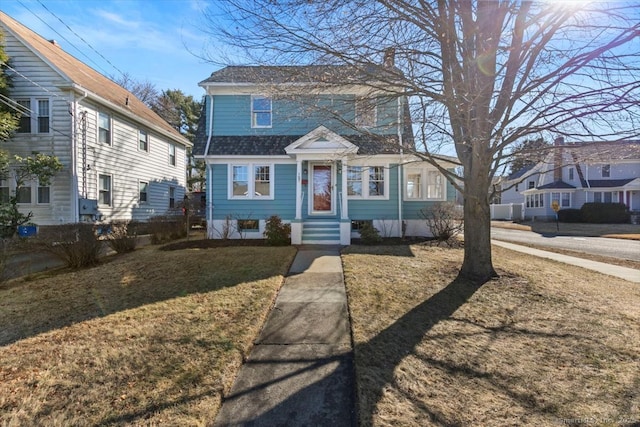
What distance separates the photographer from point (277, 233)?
441 inches

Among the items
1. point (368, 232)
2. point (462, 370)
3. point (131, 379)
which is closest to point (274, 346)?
point (131, 379)

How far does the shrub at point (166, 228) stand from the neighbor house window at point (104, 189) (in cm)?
295

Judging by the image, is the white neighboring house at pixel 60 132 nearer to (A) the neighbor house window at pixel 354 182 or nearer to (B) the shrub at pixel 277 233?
(B) the shrub at pixel 277 233

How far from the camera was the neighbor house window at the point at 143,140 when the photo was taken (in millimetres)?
17469

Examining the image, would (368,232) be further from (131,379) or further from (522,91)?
(131,379)

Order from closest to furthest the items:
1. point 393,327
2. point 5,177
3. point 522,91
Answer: point 393,327 < point 522,91 < point 5,177

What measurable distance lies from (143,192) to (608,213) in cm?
3484

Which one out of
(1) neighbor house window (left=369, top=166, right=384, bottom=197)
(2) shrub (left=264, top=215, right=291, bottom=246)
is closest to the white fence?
(1) neighbor house window (left=369, top=166, right=384, bottom=197)

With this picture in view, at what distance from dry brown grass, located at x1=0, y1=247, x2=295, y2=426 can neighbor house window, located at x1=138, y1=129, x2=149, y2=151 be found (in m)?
12.1

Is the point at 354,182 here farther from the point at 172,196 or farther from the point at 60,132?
the point at 172,196

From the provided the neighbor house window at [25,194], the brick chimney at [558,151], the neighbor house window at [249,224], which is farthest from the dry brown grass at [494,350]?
the neighbor house window at [25,194]

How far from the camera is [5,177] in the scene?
12.8 meters

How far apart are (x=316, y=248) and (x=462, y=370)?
7.10 metres

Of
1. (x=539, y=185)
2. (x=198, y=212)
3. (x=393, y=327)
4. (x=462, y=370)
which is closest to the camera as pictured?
(x=462, y=370)
